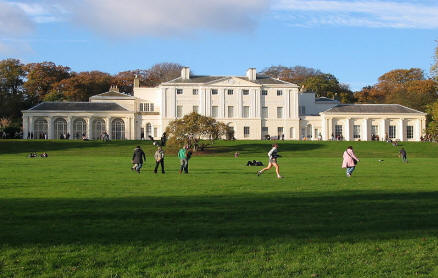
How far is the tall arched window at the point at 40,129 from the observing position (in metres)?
82.7

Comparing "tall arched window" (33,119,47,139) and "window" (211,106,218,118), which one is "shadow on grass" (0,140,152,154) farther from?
"window" (211,106,218,118)

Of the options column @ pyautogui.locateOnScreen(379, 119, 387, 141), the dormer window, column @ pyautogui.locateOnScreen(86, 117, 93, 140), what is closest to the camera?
column @ pyautogui.locateOnScreen(86, 117, 93, 140)

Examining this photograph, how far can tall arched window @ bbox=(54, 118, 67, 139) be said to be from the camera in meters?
83.7

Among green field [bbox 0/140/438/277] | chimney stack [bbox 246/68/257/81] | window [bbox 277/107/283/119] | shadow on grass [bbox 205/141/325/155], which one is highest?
chimney stack [bbox 246/68/257/81]

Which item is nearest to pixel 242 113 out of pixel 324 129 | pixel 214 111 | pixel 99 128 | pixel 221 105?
pixel 221 105

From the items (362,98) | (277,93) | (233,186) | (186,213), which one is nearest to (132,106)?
(277,93)

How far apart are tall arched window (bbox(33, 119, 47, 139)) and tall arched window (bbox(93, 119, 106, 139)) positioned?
7.46m

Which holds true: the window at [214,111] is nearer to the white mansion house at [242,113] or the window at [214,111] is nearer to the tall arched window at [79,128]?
the white mansion house at [242,113]

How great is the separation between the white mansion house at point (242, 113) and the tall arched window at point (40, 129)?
1.92 m

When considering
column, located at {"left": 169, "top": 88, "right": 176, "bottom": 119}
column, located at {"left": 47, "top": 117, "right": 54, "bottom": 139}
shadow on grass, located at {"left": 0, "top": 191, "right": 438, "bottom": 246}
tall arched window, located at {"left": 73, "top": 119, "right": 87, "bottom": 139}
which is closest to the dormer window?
column, located at {"left": 169, "top": 88, "right": 176, "bottom": 119}

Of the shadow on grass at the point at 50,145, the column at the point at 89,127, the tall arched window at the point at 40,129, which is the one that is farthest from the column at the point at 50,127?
the shadow on grass at the point at 50,145

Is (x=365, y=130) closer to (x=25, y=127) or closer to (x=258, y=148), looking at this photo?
(x=258, y=148)

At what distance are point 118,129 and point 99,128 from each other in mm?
2947

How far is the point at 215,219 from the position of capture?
1080cm
